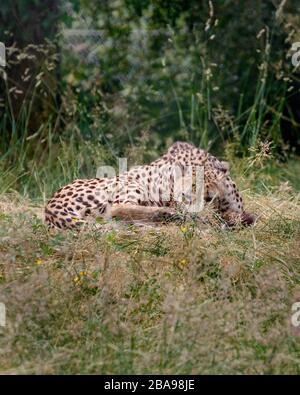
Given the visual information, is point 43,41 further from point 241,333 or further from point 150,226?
point 241,333

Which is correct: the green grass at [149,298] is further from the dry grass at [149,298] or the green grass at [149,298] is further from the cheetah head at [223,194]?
the cheetah head at [223,194]

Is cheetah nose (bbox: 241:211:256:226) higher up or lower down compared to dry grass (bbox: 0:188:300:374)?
lower down

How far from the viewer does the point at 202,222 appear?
5016mm

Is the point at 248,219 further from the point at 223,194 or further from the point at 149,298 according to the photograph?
the point at 149,298

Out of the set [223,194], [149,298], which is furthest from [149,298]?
[223,194]

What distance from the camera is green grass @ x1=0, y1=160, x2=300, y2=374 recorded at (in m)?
3.65

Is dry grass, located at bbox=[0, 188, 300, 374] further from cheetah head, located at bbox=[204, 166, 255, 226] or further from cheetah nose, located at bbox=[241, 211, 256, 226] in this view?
cheetah head, located at bbox=[204, 166, 255, 226]

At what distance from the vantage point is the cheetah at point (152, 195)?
17.3 ft

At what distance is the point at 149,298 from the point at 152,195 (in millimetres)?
1452

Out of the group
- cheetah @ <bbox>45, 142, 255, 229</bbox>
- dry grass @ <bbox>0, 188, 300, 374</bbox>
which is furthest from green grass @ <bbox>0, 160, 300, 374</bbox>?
cheetah @ <bbox>45, 142, 255, 229</bbox>

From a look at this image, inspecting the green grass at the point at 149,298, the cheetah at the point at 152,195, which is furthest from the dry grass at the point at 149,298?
the cheetah at the point at 152,195

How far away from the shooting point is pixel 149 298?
4219 mm

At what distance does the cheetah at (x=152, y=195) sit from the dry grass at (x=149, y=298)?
199 millimetres

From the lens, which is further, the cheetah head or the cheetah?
the cheetah head
